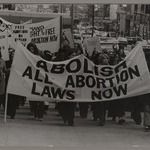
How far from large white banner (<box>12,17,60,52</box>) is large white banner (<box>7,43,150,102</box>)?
1.39 metres

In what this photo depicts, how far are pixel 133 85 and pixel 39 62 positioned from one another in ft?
6.43

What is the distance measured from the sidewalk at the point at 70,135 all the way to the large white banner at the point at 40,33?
5.78 feet

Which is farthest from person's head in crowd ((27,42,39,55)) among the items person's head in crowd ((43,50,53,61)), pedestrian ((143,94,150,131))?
pedestrian ((143,94,150,131))

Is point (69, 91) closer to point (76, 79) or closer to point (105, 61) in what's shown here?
point (76, 79)

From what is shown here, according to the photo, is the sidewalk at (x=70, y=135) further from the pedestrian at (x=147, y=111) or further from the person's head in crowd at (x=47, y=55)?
the person's head in crowd at (x=47, y=55)

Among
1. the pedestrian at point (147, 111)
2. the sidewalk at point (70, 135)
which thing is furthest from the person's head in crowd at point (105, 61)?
the sidewalk at point (70, 135)

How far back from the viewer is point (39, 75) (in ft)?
33.1

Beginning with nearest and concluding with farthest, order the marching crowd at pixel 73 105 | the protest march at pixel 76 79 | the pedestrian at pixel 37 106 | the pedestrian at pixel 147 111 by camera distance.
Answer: the protest march at pixel 76 79 < the pedestrian at pixel 147 111 < the marching crowd at pixel 73 105 < the pedestrian at pixel 37 106

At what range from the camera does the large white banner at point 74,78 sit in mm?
9992

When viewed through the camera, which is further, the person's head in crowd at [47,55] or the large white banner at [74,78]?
the person's head in crowd at [47,55]

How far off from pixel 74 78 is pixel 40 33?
6.23ft

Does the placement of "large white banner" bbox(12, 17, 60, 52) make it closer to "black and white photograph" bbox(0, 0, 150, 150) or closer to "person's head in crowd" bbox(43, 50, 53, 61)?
"black and white photograph" bbox(0, 0, 150, 150)

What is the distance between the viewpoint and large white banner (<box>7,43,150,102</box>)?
999 centimetres

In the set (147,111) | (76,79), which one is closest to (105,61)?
(76,79)
